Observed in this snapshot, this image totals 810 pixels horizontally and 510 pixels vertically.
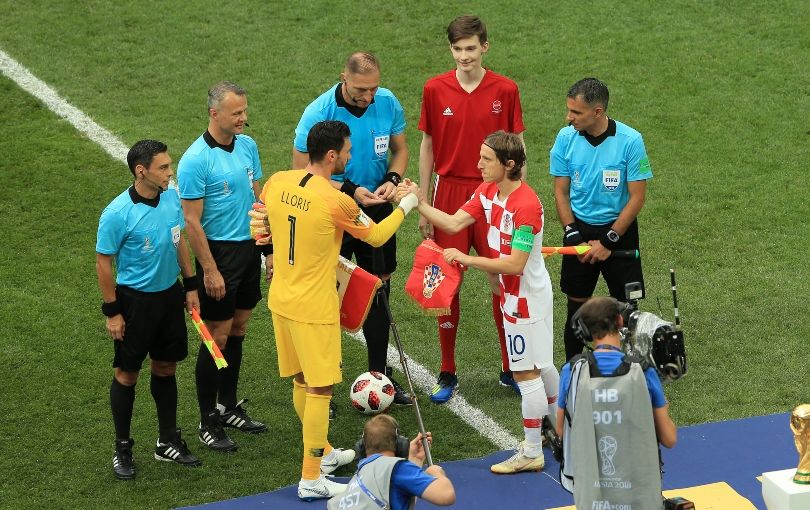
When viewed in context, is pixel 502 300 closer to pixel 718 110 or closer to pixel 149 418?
pixel 149 418

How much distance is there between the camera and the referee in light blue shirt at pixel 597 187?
8547 millimetres

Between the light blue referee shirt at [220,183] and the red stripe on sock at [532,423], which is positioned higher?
the light blue referee shirt at [220,183]

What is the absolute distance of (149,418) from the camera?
8.96m

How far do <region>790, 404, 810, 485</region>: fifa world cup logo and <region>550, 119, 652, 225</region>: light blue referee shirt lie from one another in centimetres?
247

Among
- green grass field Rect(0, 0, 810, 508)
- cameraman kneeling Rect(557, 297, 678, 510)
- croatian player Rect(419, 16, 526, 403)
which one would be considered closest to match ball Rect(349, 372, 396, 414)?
green grass field Rect(0, 0, 810, 508)

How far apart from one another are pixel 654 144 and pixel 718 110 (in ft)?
3.27

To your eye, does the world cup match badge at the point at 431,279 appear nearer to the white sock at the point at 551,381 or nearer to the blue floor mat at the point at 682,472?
the white sock at the point at 551,381

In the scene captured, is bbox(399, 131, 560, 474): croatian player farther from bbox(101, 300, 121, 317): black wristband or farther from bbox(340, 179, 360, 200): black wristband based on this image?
bbox(101, 300, 121, 317): black wristband

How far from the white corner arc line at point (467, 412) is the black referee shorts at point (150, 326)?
6.74 ft

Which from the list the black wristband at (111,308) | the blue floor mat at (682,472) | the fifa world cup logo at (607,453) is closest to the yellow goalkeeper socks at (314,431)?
the blue floor mat at (682,472)

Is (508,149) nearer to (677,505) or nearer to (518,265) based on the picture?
(518,265)

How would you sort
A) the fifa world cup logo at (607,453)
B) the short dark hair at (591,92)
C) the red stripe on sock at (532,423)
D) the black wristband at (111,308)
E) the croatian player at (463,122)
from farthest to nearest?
the croatian player at (463,122)
the short dark hair at (591,92)
the red stripe on sock at (532,423)
the black wristband at (111,308)
the fifa world cup logo at (607,453)

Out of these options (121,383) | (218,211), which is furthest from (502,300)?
(121,383)

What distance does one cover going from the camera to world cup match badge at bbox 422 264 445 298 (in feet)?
26.6
